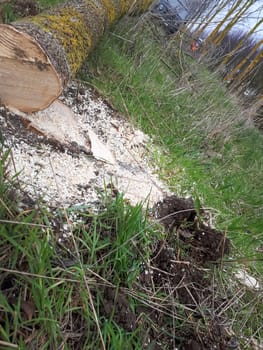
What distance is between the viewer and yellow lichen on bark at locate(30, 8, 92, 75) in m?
2.11

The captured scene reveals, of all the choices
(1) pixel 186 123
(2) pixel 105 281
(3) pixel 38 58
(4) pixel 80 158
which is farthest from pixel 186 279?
(1) pixel 186 123

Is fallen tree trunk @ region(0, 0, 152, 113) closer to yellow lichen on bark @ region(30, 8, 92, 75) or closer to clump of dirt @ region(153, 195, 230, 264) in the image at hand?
yellow lichen on bark @ region(30, 8, 92, 75)

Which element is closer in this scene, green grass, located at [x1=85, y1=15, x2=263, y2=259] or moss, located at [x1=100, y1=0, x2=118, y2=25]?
green grass, located at [x1=85, y1=15, x2=263, y2=259]

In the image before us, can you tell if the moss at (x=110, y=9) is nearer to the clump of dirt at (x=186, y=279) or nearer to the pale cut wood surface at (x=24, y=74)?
the pale cut wood surface at (x=24, y=74)

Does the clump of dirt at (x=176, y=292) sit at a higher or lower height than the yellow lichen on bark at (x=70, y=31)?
lower

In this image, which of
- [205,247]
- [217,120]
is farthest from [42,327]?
[217,120]

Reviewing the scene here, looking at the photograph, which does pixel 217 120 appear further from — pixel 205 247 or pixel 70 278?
pixel 70 278

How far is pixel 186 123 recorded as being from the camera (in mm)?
3914

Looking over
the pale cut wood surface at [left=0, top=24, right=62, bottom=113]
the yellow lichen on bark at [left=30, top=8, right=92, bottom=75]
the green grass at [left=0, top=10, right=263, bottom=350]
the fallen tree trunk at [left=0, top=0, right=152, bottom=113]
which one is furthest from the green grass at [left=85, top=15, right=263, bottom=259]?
the pale cut wood surface at [left=0, top=24, right=62, bottom=113]

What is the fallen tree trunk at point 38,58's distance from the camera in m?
1.82

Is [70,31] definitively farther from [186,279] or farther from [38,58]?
[186,279]

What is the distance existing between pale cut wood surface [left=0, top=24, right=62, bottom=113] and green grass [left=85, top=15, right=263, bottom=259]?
108cm

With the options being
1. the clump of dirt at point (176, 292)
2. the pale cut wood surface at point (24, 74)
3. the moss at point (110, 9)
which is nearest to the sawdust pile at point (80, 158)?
the pale cut wood surface at point (24, 74)

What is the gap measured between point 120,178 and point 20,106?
2.43 feet
